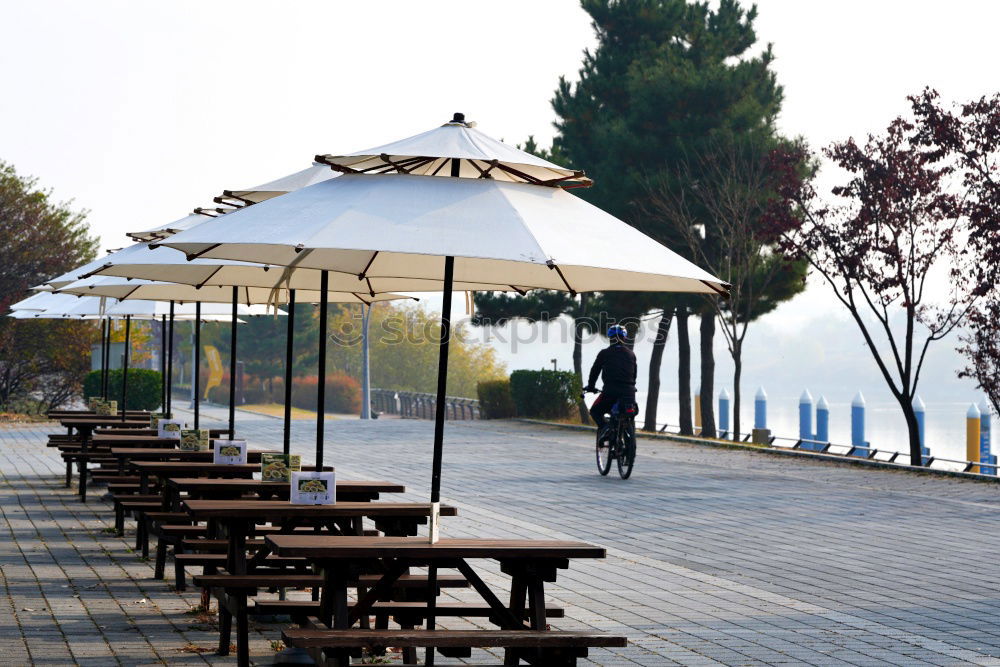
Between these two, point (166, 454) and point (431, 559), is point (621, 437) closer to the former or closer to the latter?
point (166, 454)

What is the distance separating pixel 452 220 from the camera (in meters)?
5.28

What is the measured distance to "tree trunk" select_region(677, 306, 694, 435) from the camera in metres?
32.2

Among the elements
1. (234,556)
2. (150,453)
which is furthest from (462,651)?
(150,453)

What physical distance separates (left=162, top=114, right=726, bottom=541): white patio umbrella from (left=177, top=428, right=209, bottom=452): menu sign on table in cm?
385

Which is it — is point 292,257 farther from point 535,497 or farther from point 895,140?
point 895,140

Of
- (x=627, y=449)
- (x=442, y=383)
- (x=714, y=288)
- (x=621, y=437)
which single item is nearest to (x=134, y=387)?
(x=621, y=437)

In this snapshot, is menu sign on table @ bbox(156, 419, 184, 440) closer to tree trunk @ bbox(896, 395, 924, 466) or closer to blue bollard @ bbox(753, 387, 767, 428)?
tree trunk @ bbox(896, 395, 924, 466)

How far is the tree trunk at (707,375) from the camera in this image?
101 ft

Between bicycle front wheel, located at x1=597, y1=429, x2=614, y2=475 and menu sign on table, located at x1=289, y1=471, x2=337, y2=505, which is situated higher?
menu sign on table, located at x1=289, y1=471, x2=337, y2=505

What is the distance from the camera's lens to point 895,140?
70.2 feet

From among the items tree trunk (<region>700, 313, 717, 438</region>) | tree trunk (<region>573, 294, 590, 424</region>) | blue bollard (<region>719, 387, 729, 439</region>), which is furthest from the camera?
blue bollard (<region>719, 387, 729, 439</region>)

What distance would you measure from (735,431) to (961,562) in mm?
17824

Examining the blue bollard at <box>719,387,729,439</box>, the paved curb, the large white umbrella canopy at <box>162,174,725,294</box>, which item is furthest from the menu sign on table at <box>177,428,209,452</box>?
the blue bollard at <box>719,387,729,439</box>

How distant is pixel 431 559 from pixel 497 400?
2612cm
